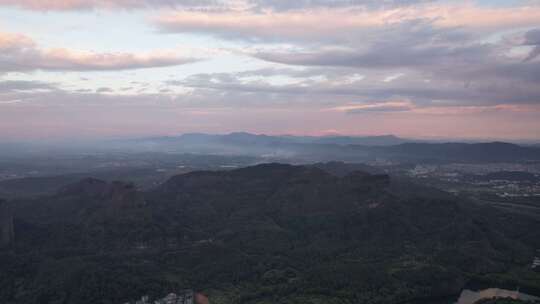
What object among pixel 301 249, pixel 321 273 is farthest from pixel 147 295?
pixel 301 249

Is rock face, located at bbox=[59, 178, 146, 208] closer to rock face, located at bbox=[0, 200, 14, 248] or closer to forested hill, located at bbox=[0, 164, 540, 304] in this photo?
forested hill, located at bbox=[0, 164, 540, 304]

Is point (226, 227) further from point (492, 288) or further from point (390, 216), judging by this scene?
point (492, 288)

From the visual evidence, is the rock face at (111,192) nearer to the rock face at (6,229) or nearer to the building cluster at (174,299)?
the rock face at (6,229)

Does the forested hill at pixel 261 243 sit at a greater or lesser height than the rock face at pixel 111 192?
lesser

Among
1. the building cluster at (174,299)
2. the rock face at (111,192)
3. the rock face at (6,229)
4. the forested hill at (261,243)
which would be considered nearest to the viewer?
the building cluster at (174,299)

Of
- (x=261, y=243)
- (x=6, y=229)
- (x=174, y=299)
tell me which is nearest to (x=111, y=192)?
(x=6, y=229)

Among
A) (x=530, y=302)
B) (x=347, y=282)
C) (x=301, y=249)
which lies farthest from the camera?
(x=301, y=249)

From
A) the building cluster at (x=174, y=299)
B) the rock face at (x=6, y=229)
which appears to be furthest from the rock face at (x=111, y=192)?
the building cluster at (x=174, y=299)

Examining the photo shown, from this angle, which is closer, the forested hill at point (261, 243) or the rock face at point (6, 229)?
the forested hill at point (261, 243)

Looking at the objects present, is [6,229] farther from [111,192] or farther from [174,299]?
[174,299]
